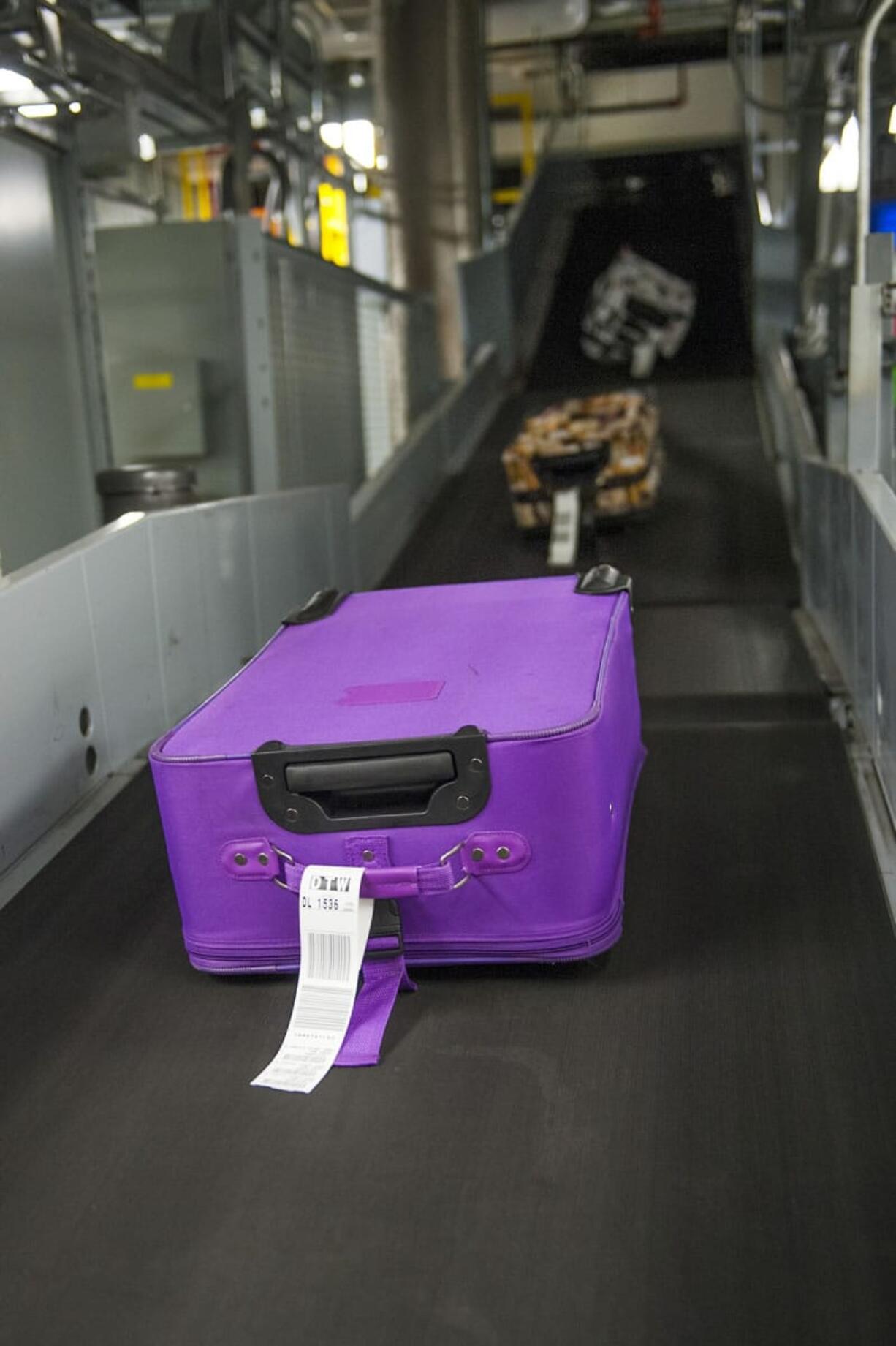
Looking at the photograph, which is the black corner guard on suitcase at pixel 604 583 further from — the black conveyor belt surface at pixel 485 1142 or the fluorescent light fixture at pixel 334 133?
the fluorescent light fixture at pixel 334 133

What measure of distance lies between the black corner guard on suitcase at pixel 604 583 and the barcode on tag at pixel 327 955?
42.6 inches

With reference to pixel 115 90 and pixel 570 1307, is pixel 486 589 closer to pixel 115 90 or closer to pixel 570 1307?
pixel 570 1307

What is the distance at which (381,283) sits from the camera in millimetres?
7332

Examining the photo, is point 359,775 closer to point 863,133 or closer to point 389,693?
point 389,693

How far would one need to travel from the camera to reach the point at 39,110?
15.7ft

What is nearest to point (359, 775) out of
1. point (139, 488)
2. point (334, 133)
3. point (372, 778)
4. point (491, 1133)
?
point (372, 778)

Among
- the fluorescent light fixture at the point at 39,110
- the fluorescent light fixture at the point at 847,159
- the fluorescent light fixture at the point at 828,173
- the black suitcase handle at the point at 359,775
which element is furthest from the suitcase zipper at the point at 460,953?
the fluorescent light fixture at the point at 828,173

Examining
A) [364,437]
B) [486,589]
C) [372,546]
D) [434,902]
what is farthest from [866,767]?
[364,437]

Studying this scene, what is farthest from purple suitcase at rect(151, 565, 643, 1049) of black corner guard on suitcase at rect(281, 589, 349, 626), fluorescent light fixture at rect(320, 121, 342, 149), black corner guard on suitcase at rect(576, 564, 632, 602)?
fluorescent light fixture at rect(320, 121, 342, 149)

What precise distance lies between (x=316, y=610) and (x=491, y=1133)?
1476mm

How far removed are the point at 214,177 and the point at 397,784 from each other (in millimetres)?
10518

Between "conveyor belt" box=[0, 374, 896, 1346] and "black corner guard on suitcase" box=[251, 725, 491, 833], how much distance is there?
280 mm

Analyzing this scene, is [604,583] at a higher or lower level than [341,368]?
lower

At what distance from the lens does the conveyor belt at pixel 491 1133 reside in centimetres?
127
